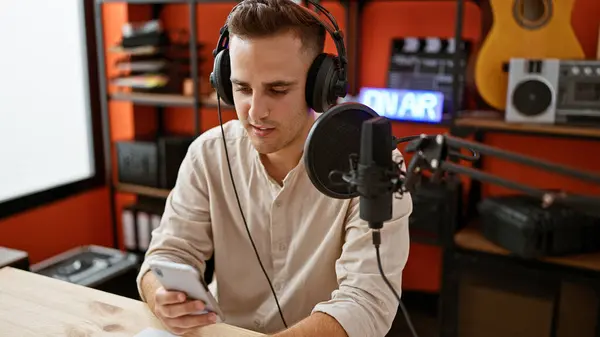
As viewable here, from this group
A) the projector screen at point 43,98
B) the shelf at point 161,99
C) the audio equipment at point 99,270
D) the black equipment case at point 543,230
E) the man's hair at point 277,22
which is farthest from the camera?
the shelf at point 161,99

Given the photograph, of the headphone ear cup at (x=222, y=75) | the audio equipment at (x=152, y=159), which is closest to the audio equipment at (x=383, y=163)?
the headphone ear cup at (x=222, y=75)

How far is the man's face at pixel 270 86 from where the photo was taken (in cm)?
125

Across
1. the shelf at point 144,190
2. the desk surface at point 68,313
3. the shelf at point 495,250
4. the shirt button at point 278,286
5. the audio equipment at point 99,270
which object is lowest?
the audio equipment at point 99,270

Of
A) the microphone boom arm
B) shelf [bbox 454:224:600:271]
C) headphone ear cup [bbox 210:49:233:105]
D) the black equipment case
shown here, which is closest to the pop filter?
the microphone boom arm

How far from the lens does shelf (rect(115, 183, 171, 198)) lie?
9.85 feet

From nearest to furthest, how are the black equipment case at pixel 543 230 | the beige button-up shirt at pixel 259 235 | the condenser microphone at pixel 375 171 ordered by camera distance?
the condenser microphone at pixel 375 171 → the beige button-up shirt at pixel 259 235 → the black equipment case at pixel 543 230

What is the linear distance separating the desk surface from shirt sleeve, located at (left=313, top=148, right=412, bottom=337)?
0.64 feet

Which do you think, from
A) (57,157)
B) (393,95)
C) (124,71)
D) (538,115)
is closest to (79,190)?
(57,157)

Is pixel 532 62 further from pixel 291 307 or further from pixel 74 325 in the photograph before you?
pixel 74 325

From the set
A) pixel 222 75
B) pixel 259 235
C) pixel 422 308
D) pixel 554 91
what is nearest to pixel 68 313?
pixel 259 235

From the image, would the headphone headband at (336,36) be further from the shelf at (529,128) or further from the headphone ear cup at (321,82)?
the shelf at (529,128)

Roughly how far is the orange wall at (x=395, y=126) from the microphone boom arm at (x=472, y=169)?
5.93 ft

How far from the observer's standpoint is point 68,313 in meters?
1.22

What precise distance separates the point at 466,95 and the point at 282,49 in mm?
1608
